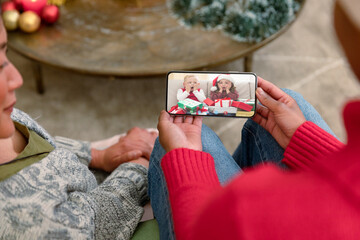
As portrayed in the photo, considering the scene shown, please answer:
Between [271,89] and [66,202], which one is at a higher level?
[271,89]

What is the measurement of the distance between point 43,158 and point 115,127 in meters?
0.89

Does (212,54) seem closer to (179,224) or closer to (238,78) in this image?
(238,78)

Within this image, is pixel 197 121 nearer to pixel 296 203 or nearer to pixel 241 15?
pixel 296 203

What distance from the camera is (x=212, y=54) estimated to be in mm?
1486

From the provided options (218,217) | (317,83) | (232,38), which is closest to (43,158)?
(218,217)

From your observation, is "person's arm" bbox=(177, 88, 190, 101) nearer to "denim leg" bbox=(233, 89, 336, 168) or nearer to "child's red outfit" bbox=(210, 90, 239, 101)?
"child's red outfit" bbox=(210, 90, 239, 101)

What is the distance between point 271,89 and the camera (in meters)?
0.94

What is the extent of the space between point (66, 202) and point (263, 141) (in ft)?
1.54

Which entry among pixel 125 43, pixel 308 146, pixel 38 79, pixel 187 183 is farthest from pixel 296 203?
pixel 38 79

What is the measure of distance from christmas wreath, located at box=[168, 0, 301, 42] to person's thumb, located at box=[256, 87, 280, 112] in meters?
0.65

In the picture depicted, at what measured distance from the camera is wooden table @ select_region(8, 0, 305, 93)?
1.45 meters

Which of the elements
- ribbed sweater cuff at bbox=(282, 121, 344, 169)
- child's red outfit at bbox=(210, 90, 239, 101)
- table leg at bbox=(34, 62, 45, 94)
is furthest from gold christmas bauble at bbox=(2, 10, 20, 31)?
ribbed sweater cuff at bbox=(282, 121, 344, 169)

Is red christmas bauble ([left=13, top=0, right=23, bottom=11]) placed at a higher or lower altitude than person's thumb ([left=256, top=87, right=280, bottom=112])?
lower

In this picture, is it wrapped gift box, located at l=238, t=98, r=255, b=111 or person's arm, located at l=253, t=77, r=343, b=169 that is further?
wrapped gift box, located at l=238, t=98, r=255, b=111
